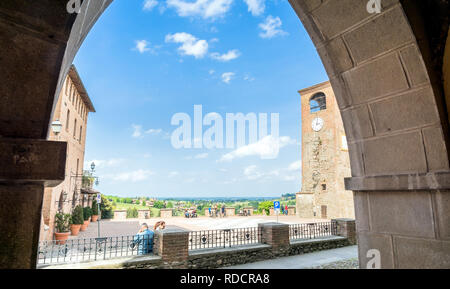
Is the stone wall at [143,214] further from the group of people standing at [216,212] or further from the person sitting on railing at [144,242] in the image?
the person sitting on railing at [144,242]

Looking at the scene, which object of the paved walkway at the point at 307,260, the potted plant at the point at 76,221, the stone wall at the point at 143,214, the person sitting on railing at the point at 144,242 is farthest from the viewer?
the stone wall at the point at 143,214

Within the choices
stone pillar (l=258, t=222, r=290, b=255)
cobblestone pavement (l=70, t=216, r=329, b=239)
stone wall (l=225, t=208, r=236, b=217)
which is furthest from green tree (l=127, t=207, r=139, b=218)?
stone pillar (l=258, t=222, r=290, b=255)

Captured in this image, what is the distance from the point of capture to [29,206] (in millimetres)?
1399

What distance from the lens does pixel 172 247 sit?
27.3 ft

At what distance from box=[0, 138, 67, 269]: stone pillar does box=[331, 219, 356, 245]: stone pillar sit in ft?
45.0

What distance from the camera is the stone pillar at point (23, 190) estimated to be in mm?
1328

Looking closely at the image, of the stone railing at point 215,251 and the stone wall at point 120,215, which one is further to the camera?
the stone wall at point 120,215

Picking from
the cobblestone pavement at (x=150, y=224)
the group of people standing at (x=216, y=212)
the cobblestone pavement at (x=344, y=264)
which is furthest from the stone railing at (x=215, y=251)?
the group of people standing at (x=216, y=212)

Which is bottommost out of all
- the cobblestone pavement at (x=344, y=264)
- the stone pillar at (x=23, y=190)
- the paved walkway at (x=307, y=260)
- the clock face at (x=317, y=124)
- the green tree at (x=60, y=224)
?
the paved walkway at (x=307, y=260)

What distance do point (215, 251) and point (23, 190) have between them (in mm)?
8606

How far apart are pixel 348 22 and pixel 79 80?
2134 centimetres

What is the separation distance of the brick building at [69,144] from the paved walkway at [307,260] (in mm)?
9770

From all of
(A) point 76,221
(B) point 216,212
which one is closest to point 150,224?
(A) point 76,221
